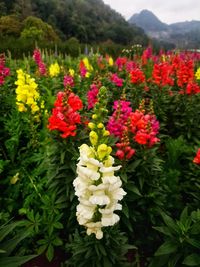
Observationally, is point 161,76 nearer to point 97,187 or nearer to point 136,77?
point 136,77

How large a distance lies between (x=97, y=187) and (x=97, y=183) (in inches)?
3.5

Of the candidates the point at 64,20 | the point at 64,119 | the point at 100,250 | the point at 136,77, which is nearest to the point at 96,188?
the point at 100,250

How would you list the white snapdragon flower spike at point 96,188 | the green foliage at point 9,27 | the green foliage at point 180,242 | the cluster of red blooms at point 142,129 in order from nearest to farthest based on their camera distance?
the white snapdragon flower spike at point 96,188
the green foliage at point 180,242
the cluster of red blooms at point 142,129
the green foliage at point 9,27

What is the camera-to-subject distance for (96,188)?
2135 millimetres

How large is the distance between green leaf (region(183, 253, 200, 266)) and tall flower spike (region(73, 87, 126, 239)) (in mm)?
664

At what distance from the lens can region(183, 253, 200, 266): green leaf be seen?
245 centimetres

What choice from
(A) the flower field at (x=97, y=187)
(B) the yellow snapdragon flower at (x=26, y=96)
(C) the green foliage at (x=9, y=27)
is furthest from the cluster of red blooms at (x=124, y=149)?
(C) the green foliage at (x=9, y=27)

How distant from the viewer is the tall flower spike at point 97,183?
2135 millimetres

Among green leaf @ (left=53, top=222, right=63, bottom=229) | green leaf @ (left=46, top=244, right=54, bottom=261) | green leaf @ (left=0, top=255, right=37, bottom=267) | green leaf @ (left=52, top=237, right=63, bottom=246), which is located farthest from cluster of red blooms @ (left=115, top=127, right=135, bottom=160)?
green leaf @ (left=0, top=255, right=37, bottom=267)

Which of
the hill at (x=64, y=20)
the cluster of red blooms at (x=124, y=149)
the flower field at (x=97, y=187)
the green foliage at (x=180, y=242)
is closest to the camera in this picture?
the flower field at (x=97, y=187)

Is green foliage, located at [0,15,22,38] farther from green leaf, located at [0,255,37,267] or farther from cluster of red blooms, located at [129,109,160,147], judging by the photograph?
green leaf, located at [0,255,37,267]

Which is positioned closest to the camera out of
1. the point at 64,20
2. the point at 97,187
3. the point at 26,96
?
the point at 97,187

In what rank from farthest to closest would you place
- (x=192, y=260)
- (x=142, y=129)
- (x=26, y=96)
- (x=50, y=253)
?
(x=26, y=96)
(x=142, y=129)
(x=50, y=253)
(x=192, y=260)

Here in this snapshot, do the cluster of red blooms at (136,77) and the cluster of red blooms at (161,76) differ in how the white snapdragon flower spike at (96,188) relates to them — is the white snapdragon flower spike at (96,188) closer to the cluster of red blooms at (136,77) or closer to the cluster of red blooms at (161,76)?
the cluster of red blooms at (136,77)
